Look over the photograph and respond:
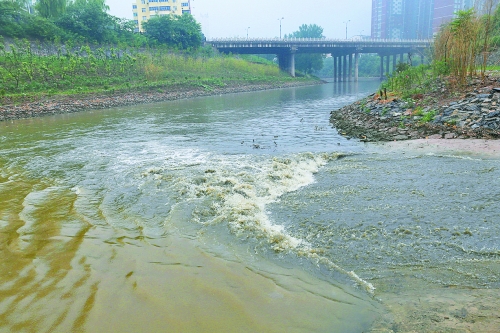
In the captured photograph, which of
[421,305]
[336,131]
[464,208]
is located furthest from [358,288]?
[336,131]

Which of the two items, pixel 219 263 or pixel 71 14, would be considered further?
pixel 71 14

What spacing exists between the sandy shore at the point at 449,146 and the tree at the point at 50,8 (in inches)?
2428

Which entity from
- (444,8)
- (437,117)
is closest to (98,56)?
(437,117)

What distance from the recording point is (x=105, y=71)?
42.6 meters

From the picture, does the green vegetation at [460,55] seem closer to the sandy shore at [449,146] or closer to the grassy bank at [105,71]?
the sandy shore at [449,146]

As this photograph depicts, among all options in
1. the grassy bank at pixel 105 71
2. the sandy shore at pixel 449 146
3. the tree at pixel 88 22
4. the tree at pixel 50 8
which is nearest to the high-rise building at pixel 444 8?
the grassy bank at pixel 105 71

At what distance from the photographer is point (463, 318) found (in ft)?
12.4

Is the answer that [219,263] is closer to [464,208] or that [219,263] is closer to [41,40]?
[464,208]

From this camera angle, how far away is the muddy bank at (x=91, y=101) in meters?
27.5

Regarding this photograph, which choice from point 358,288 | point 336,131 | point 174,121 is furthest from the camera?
point 174,121

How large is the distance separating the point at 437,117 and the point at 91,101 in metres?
29.1

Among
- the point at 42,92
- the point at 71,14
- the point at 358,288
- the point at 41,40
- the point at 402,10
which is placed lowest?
the point at 358,288

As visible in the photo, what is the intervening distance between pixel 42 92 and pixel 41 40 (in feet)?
66.6

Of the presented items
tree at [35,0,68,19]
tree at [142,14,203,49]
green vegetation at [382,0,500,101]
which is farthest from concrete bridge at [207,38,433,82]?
green vegetation at [382,0,500,101]
